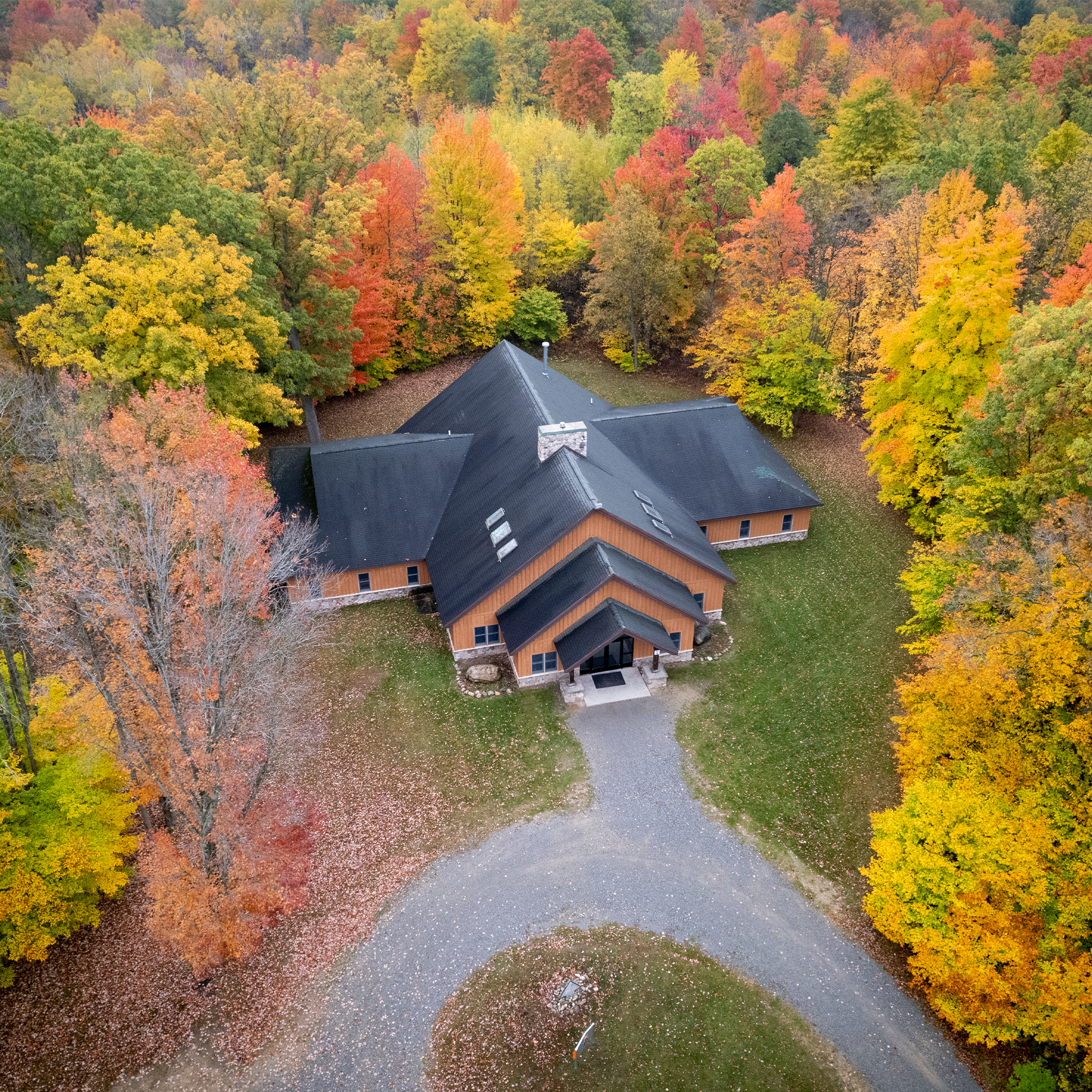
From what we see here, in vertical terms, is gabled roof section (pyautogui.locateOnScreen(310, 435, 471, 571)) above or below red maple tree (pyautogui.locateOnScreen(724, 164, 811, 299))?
below

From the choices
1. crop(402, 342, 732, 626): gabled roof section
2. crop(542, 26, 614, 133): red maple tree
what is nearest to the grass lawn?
crop(402, 342, 732, 626): gabled roof section

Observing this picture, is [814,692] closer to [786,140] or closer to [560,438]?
[560,438]

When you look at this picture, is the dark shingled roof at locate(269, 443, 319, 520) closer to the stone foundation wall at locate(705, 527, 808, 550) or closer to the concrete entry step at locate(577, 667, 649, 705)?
the concrete entry step at locate(577, 667, 649, 705)

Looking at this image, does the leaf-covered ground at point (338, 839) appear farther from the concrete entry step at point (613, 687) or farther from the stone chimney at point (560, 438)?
the stone chimney at point (560, 438)

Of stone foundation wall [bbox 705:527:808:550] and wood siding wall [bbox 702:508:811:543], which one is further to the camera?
stone foundation wall [bbox 705:527:808:550]

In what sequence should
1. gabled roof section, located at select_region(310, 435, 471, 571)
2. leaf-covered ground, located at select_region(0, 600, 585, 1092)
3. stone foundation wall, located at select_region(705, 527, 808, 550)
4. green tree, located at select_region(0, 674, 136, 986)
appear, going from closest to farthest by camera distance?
green tree, located at select_region(0, 674, 136, 986)
leaf-covered ground, located at select_region(0, 600, 585, 1092)
gabled roof section, located at select_region(310, 435, 471, 571)
stone foundation wall, located at select_region(705, 527, 808, 550)

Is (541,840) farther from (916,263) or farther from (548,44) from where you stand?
(548,44)
